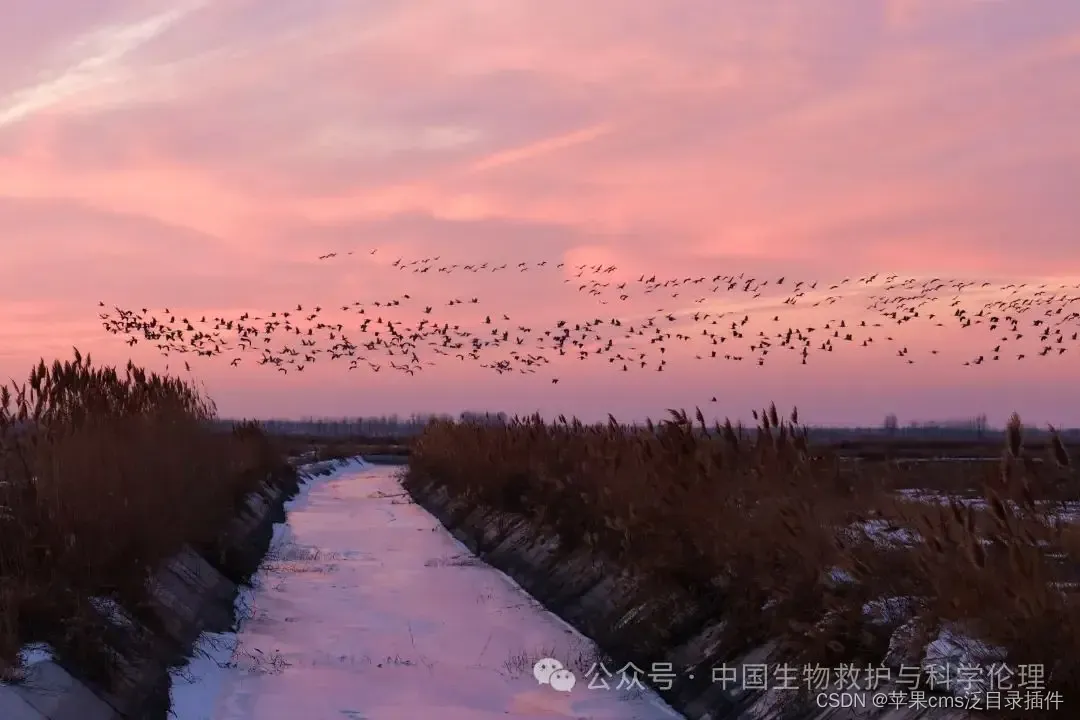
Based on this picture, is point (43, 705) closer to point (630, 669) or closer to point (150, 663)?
point (150, 663)

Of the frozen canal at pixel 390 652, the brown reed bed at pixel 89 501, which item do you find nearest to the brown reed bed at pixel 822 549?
the frozen canal at pixel 390 652

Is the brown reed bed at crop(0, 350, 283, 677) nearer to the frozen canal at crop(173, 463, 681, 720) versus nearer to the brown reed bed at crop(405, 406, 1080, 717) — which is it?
the frozen canal at crop(173, 463, 681, 720)

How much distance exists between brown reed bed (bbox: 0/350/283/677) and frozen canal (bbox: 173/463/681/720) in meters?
0.92

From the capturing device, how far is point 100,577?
799cm

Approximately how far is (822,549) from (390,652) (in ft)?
13.2

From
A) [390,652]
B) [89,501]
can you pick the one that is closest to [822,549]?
[390,652]

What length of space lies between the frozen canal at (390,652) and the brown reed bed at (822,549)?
2.60 feet

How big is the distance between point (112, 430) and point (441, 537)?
31.2 feet

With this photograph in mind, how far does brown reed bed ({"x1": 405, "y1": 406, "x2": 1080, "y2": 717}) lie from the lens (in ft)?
17.7

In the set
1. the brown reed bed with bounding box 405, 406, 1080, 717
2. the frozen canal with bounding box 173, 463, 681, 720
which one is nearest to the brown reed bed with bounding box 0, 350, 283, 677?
the frozen canal with bounding box 173, 463, 681, 720

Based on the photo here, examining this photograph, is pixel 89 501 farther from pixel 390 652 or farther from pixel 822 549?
pixel 822 549

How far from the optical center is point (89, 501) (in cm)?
865

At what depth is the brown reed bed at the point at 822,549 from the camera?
5406 millimetres

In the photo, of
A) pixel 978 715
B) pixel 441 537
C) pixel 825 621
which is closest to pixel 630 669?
pixel 825 621
